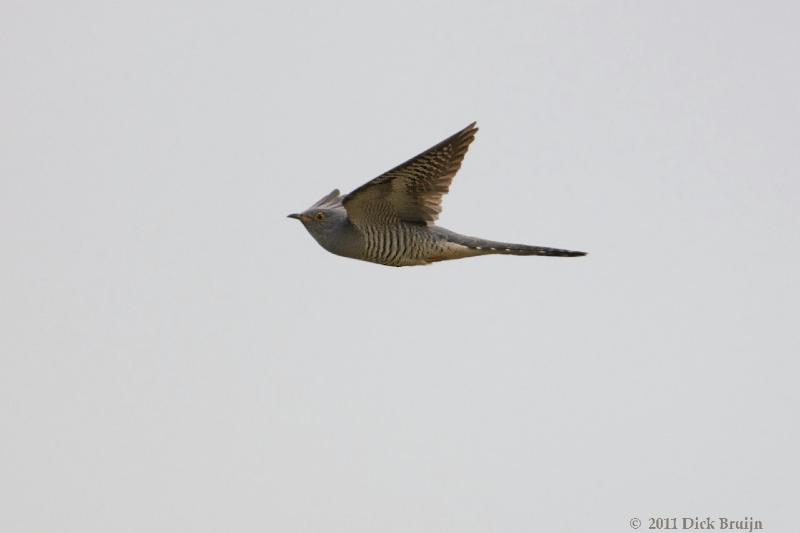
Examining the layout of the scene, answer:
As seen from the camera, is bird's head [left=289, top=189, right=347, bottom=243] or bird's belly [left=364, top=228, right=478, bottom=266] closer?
bird's belly [left=364, top=228, right=478, bottom=266]

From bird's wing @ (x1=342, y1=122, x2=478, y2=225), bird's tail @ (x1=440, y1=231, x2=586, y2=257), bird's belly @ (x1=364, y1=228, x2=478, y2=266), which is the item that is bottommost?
bird's belly @ (x1=364, y1=228, x2=478, y2=266)

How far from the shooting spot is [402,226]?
1305 centimetres

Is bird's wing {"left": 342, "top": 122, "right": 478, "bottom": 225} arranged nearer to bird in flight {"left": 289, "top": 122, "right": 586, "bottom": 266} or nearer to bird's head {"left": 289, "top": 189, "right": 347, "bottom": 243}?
bird in flight {"left": 289, "top": 122, "right": 586, "bottom": 266}

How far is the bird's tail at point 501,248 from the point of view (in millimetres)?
13164

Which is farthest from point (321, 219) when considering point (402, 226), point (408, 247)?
point (408, 247)

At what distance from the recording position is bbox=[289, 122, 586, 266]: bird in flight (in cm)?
1259

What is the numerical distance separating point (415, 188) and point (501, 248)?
1201 millimetres

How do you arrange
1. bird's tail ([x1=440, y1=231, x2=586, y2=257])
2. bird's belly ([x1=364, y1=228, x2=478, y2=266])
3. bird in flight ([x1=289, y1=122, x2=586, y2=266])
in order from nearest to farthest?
bird in flight ([x1=289, y1=122, x2=586, y2=266])
bird's belly ([x1=364, y1=228, x2=478, y2=266])
bird's tail ([x1=440, y1=231, x2=586, y2=257])

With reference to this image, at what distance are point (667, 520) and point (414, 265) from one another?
14.7 ft

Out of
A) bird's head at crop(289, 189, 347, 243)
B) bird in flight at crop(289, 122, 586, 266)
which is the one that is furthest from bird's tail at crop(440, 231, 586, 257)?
bird's head at crop(289, 189, 347, 243)

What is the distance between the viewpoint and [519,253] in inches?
523

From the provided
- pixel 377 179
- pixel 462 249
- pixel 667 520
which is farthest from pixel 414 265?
pixel 667 520

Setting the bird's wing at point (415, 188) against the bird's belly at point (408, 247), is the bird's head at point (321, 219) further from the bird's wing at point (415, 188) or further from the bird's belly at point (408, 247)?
the bird's belly at point (408, 247)

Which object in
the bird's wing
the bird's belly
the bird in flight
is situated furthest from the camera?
the bird's belly
